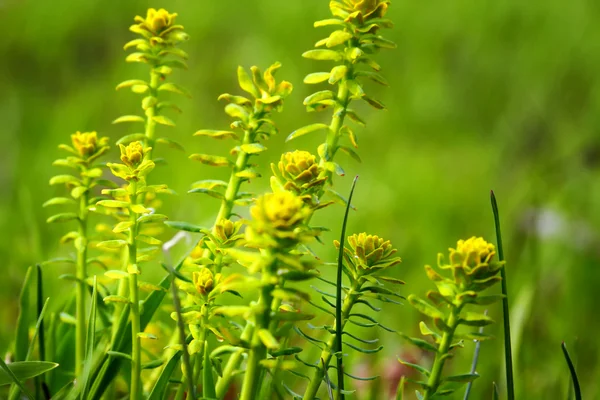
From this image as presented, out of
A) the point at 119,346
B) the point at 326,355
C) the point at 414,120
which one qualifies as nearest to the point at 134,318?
Answer: the point at 119,346

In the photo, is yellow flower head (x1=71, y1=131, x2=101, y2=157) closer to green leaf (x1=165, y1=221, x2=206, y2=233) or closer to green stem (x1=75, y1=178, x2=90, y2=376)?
green stem (x1=75, y1=178, x2=90, y2=376)

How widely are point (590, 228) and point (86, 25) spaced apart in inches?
91.6

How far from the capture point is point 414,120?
2.71 meters

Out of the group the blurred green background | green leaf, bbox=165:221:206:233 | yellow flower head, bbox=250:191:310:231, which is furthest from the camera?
the blurred green background

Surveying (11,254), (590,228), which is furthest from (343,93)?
(590,228)

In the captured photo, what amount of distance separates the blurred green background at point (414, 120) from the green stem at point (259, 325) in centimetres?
88

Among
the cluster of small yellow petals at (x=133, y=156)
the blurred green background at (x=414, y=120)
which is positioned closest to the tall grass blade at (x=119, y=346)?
the cluster of small yellow petals at (x=133, y=156)

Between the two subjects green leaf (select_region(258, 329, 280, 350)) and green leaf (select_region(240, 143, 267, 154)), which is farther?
green leaf (select_region(240, 143, 267, 154))

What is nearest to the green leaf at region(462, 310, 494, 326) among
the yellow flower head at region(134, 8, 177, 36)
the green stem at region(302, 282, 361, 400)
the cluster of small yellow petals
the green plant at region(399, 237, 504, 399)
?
the green plant at region(399, 237, 504, 399)

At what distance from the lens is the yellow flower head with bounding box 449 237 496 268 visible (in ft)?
1.92

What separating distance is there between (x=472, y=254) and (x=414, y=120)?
2.18m

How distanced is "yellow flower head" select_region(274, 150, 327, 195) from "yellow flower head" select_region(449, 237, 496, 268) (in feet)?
0.45

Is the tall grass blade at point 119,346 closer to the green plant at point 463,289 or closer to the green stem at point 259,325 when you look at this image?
the green stem at point 259,325

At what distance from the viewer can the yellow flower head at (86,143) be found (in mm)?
808
